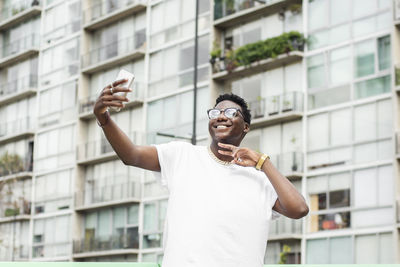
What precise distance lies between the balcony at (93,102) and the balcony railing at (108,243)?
613cm

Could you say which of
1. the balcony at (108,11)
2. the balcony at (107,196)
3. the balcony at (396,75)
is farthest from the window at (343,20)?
the balcony at (107,196)

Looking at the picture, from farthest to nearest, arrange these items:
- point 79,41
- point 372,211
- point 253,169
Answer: point 79,41, point 372,211, point 253,169

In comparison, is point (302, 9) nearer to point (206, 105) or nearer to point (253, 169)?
point (206, 105)

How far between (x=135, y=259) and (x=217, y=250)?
39.9 m

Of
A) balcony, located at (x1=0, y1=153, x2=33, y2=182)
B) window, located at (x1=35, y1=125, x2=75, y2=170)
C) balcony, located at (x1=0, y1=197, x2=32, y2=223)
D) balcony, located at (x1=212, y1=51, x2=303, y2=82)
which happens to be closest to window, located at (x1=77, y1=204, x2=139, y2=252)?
window, located at (x1=35, y1=125, x2=75, y2=170)

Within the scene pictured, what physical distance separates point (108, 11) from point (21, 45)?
26.1ft

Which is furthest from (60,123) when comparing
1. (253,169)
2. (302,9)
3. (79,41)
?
(253,169)

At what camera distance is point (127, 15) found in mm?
47562

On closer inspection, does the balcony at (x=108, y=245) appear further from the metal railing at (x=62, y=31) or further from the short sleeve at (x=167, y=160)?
the short sleeve at (x=167, y=160)

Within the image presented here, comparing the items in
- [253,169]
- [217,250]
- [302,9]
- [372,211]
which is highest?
[302,9]

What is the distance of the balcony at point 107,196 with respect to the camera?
147 ft

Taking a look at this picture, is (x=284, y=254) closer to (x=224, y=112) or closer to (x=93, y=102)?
(x=93, y=102)

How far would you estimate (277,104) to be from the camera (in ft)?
122

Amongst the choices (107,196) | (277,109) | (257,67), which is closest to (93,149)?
(107,196)
